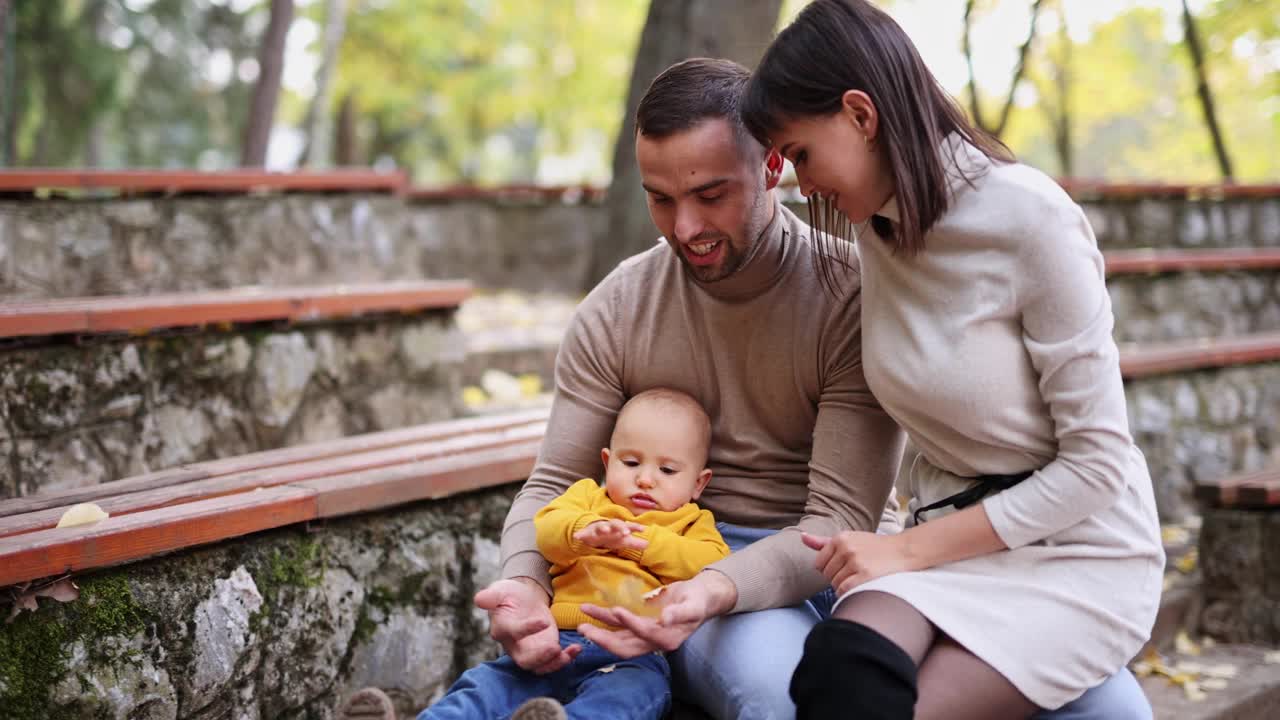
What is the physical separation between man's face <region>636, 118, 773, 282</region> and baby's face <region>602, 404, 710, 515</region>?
302mm

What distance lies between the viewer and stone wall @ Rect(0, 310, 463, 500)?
3074mm

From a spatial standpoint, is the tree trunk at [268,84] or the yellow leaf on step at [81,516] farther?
the tree trunk at [268,84]

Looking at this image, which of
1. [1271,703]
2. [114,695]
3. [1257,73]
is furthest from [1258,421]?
[1257,73]

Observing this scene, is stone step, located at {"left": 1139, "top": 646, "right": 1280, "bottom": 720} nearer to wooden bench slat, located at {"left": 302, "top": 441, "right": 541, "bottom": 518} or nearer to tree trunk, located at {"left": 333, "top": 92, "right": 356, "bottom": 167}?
wooden bench slat, located at {"left": 302, "top": 441, "right": 541, "bottom": 518}

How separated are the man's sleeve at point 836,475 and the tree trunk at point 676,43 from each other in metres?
3.02

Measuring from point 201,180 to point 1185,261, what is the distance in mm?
4578

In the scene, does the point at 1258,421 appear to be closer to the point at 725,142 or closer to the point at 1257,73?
the point at 725,142

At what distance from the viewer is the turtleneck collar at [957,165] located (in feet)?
6.08

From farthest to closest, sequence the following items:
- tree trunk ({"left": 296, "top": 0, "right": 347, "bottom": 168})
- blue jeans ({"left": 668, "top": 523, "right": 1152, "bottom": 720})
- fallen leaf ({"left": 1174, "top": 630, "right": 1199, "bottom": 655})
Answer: tree trunk ({"left": 296, "top": 0, "right": 347, "bottom": 168}) < fallen leaf ({"left": 1174, "top": 630, "right": 1199, "bottom": 655}) < blue jeans ({"left": 668, "top": 523, "right": 1152, "bottom": 720})

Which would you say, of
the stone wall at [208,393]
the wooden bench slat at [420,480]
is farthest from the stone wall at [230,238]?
the wooden bench slat at [420,480]

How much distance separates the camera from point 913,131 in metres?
1.81

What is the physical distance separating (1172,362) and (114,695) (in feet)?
12.2

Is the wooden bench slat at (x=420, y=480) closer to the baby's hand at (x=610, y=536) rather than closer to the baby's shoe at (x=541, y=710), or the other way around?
the baby's hand at (x=610, y=536)

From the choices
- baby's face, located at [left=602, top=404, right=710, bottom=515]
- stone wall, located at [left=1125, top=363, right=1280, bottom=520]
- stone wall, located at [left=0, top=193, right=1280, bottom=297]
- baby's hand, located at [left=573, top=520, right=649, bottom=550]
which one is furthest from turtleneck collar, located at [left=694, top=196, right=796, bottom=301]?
stone wall, located at [left=1125, top=363, right=1280, bottom=520]
